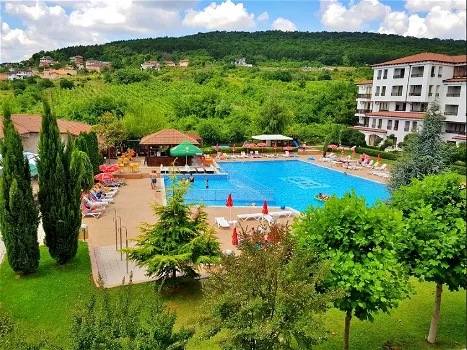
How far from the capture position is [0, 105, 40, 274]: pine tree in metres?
10.1

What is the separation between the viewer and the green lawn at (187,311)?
7.95m

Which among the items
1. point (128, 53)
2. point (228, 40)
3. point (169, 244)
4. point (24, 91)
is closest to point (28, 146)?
point (169, 244)

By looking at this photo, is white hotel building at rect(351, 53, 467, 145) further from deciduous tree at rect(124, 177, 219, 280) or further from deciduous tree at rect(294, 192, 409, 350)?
deciduous tree at rect(294, 192, 409, 350)

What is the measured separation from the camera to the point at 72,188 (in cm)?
1144

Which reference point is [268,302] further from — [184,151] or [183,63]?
[183,63]

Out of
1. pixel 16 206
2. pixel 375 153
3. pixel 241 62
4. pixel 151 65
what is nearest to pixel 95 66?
pixel 151 65

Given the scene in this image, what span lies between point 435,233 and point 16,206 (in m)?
10.0

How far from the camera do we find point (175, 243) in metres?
10.1

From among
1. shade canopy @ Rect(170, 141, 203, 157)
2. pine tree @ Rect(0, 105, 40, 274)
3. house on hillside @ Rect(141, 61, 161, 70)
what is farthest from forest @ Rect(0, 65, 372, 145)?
pine tree @ Rect(0, 105, 40, 274)

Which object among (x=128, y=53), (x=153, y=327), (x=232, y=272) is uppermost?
(x=128, y=53)

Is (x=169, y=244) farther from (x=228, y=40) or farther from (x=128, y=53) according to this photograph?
(x=128, y=53)

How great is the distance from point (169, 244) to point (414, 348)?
6.06 m

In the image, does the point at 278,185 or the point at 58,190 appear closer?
the point at 58,190

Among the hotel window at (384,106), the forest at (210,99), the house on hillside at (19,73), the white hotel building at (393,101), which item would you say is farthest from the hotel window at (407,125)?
the house on hillside at (19,73)
